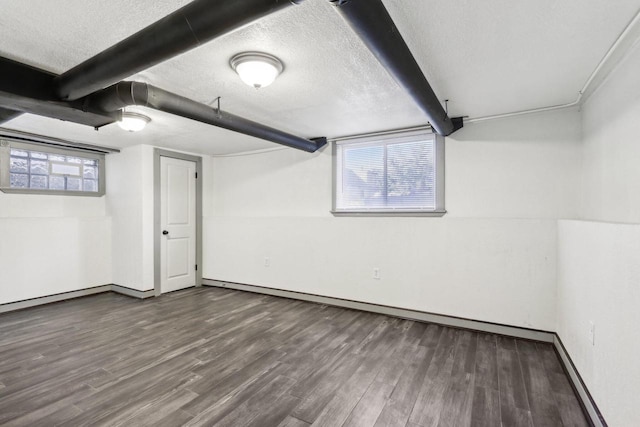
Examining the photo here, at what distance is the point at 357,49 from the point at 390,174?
7.29 ft

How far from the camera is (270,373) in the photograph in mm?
2426

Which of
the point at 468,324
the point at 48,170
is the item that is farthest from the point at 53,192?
the point at 468,324

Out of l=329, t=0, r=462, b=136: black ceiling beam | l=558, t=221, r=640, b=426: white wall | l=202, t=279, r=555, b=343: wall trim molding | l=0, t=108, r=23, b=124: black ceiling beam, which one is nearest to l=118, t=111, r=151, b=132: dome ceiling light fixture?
l=0, t=108, r=23, b=124: black ceiling beam

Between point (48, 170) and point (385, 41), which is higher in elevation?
point (385, 41)

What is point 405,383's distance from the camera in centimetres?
229

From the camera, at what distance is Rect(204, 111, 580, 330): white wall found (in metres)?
3.08

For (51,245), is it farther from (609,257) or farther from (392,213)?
(609,257)

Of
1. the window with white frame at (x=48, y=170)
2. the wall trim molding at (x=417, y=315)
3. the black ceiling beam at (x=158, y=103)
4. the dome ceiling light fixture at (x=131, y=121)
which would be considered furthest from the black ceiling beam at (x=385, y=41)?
the window with white frame at (x=48, y=170)

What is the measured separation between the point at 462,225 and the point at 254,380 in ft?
8.68

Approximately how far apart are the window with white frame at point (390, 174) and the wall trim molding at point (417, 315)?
1.22 metres

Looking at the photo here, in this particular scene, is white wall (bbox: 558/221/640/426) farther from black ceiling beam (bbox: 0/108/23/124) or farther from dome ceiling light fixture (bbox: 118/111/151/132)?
black ceiling beam (bbox: 0/108/23/124)

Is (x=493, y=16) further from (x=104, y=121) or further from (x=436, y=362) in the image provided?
(x=104, y=121)

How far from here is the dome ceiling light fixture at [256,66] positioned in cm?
205

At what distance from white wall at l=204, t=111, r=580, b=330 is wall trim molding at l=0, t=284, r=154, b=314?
181cm
